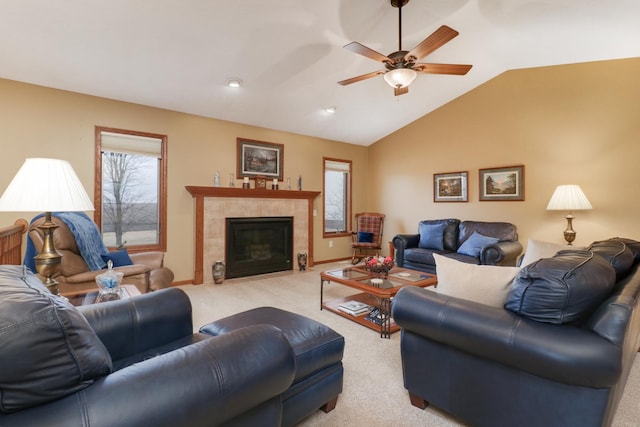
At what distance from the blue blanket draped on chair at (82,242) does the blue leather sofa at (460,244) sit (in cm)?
395

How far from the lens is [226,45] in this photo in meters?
3.14

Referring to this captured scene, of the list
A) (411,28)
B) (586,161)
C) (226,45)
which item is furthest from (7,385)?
(586,161)

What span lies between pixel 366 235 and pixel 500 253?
259 cm

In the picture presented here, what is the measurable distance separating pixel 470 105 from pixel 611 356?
4.86 m

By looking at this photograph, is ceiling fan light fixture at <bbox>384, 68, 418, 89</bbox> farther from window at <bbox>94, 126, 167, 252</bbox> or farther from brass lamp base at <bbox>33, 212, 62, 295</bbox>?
window at <bbox>94, 126, 167, 252</bbox>

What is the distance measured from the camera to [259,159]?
5.16m

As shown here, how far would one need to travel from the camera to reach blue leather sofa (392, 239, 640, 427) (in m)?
1.13

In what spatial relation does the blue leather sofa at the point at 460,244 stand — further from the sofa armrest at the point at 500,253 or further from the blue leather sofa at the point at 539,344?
the blue leather sofa at the point at 539,344

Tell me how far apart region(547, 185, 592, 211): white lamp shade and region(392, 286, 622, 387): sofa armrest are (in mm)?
3322

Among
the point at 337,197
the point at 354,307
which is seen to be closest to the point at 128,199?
the point at 354,307

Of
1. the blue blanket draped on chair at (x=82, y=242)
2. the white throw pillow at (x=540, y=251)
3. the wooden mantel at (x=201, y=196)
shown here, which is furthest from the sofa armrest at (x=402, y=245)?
the blue blanket draped on chair at (x=82, y=242)

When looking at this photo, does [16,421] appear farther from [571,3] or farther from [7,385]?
[571,3]

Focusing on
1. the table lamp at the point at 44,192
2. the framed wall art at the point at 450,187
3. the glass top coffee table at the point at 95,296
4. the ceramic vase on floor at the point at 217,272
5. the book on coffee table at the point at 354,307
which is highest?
the framed wall art at the point at 450,187

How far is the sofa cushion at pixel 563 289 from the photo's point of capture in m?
1.20
